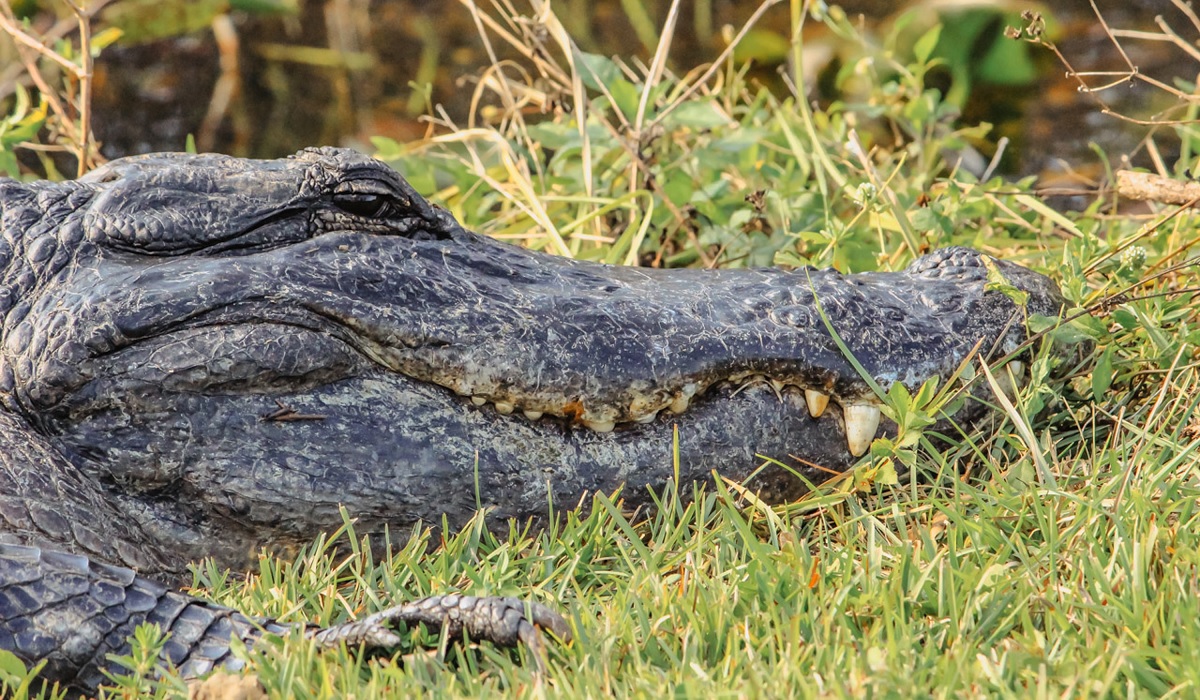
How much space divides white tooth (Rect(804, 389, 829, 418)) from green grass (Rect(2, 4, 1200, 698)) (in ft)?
0.48

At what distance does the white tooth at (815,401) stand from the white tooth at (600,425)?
426 millimetres

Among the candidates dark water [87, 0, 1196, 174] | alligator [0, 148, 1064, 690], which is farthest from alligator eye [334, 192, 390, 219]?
dark water [87, 0, 1196, 174]

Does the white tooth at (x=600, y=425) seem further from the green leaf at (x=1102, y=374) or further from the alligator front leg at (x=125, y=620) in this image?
the green leaf at (x=1102, y=374)

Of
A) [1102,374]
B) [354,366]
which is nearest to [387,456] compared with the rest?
[354,366]

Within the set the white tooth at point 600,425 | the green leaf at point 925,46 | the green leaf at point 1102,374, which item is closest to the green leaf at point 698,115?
the green leaf at point 925,46

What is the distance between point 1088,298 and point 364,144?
17.4ft

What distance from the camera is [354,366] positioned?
8.93 feet

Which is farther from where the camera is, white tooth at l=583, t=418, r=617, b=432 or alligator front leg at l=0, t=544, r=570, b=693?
white tooth at l=583, t=418, r=617, b=432

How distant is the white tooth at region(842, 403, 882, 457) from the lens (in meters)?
2.83

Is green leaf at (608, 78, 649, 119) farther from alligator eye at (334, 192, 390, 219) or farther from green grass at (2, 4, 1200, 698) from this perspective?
alligator eye at (334, 192, 390, 219)

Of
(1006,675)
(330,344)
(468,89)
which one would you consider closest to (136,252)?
(330,344)

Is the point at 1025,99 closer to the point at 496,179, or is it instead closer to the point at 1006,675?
the point at 496,179

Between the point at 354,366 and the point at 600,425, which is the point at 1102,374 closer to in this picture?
the point at 600,425

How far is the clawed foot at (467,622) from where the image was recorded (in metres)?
2.14
